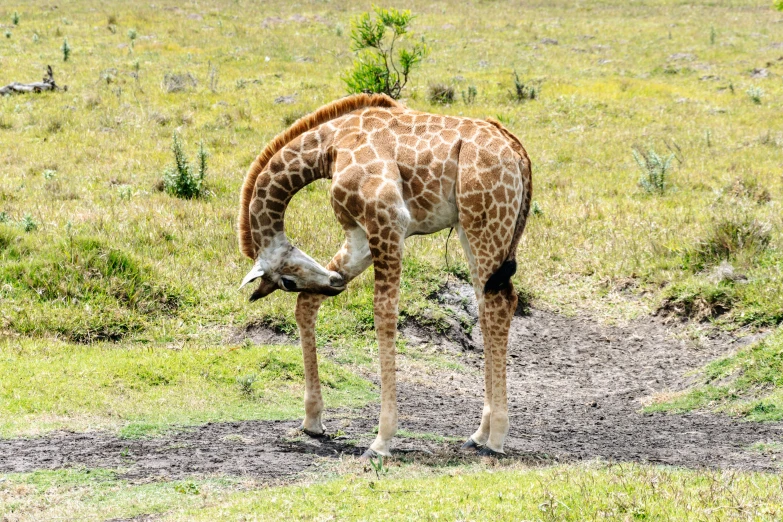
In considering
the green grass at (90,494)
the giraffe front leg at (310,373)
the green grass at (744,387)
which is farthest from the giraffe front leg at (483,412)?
the green grass at (744,387)

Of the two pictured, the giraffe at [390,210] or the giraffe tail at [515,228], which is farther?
the giraffe tail at [515,228]

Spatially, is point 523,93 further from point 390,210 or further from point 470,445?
point 470,445

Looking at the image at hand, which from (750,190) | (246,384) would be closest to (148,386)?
(246,384)

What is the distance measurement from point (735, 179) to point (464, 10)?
35.8 m

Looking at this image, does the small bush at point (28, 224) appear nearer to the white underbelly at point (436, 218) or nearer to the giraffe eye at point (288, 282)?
the giraffe eye at point (288, 282)

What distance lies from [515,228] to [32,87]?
22.3m

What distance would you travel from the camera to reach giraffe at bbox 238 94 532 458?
327 inches

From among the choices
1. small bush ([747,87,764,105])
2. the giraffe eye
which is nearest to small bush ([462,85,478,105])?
small bush ([747,87,764,105])

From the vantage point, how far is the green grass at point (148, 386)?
9.29 metres

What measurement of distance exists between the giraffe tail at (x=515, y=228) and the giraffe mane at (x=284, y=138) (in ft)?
4.45

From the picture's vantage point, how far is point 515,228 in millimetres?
8898

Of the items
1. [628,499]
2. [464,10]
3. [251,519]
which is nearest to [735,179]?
[628,499]

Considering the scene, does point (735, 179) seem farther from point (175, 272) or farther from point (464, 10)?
point (464, 10)

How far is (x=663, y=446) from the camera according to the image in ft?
29.2
